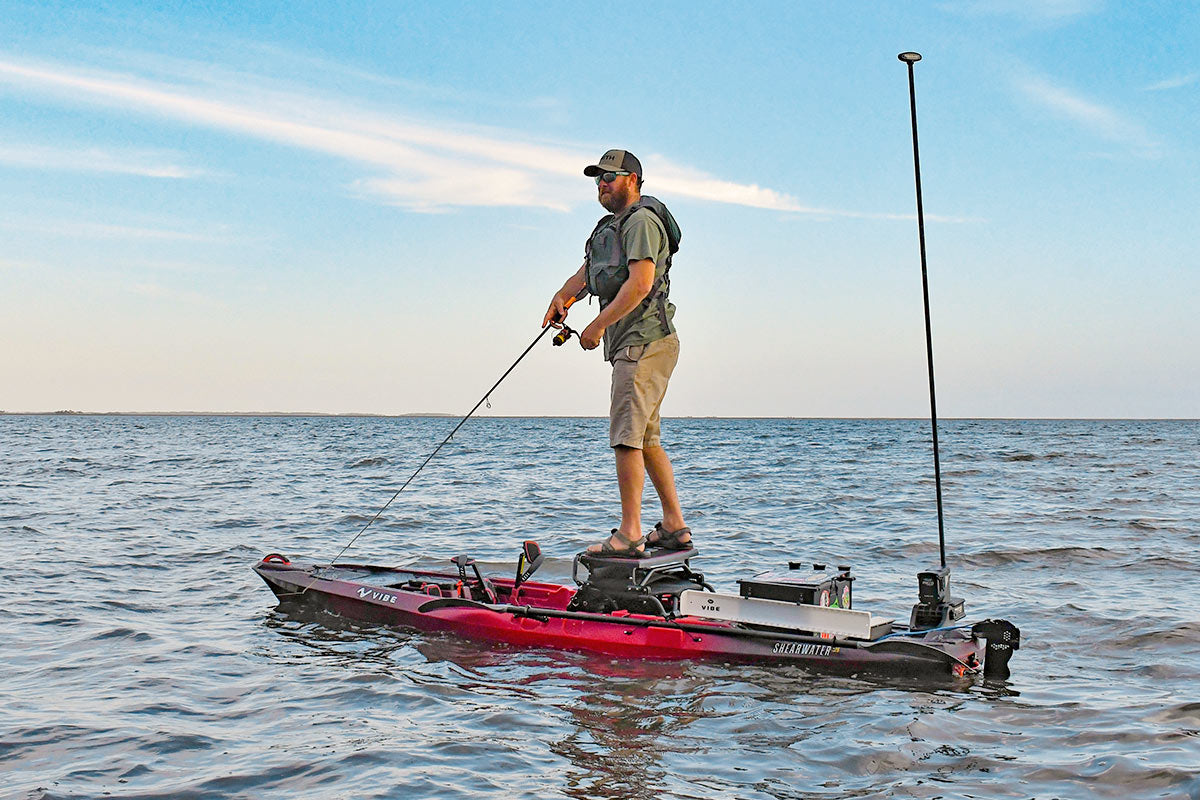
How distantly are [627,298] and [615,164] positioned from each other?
99 centimetres

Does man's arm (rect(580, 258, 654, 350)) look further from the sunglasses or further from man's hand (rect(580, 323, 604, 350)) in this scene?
the sunglasses

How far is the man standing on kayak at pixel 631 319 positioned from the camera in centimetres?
683

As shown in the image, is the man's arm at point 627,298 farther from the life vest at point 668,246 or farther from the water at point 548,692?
the water at point 548,692

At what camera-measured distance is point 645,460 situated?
23.8ft

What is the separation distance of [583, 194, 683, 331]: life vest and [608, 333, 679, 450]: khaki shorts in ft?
0.66

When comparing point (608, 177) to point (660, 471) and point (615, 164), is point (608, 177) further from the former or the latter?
point (660, 471)

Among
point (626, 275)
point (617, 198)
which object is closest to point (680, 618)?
point (626, 275)

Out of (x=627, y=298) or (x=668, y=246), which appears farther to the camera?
(x=668, y=246)

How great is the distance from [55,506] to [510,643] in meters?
13.8

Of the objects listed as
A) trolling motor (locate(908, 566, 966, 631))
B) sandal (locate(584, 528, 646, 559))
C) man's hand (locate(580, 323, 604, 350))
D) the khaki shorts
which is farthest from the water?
man's hand (locate(580, 323, 604, 350))

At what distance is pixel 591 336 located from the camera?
6816 mm

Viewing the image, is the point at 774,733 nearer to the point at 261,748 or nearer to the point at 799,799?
the point at 799,799

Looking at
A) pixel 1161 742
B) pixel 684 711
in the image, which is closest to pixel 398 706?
pixel 684 711

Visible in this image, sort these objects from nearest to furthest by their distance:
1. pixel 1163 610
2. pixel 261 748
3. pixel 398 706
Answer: pixel 261 748
pixel 398 706
pixel 1163 610
